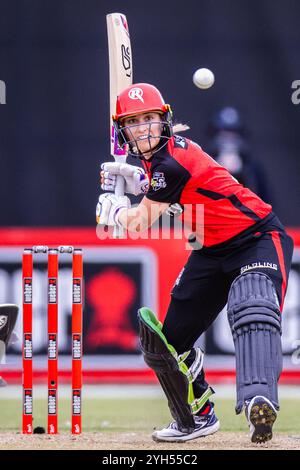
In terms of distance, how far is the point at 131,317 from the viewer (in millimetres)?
6488

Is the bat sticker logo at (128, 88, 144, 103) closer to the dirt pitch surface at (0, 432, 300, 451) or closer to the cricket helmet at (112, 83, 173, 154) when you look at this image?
the cricket helmet at (112, 83, 173, 154)

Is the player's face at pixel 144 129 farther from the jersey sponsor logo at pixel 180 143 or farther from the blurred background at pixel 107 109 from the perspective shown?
the blurred background at pixel 107 109

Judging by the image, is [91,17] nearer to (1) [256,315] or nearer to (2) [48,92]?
(2) [48,92]

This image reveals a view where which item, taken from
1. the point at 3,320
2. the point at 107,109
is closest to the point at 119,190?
the point at 3,320

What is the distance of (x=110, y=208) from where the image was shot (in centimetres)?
416

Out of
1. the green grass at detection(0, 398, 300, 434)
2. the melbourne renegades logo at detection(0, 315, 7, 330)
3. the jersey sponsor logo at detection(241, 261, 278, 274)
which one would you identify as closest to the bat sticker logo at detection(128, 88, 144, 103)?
the jersey sponsor logo at detection(241, 261, 278, 274)

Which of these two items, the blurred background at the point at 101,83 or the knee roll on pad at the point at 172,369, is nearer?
the knee roll on pad at the point at 172,369

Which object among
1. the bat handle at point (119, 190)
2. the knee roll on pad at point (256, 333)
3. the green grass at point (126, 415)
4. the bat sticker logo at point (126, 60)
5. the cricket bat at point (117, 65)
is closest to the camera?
the knee roll on pad at point (256, 333)

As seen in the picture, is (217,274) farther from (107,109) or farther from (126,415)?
(107,109)

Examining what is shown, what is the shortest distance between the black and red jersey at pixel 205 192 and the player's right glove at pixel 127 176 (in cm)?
17

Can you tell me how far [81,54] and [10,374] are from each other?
189 cm

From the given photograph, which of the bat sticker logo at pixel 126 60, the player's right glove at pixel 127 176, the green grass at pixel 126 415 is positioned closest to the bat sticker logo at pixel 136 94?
the player's right glove at pixel 127 176

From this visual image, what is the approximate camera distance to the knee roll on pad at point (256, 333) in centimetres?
373

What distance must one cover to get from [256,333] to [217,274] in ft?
1.37
